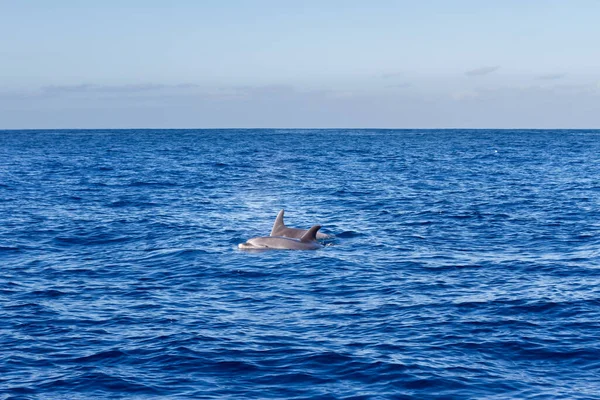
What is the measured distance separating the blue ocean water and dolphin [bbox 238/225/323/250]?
0.69 m

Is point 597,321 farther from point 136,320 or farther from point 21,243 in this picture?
point 21,243

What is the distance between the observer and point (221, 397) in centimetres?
1427

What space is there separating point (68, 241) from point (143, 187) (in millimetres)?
26630

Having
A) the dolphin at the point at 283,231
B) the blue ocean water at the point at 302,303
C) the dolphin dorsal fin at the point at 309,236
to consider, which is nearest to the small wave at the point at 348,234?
the blue ocean water at the point at 302,303

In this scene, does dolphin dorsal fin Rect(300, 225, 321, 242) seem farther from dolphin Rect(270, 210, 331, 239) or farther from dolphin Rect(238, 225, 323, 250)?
dolphin Rect(270, 210, 331, 239)

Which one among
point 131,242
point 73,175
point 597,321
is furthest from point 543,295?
point 73,175

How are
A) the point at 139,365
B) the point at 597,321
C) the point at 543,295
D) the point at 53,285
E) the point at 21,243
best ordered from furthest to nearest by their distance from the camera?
the point at 21,243 → the point at 53,285 → the point at 543,295 → the point at 597,321 → the point at 139,365

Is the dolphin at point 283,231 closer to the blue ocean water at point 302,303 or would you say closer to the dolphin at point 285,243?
the dolphin at point 285,243

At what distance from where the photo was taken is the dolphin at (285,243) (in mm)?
30641

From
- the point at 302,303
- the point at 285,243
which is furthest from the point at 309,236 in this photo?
the point at 302,303

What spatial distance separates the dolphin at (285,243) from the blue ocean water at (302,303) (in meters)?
0.69

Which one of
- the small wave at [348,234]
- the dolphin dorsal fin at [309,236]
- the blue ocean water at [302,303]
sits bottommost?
the blue ocean water at [302,303]

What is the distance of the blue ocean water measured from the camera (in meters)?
15.3

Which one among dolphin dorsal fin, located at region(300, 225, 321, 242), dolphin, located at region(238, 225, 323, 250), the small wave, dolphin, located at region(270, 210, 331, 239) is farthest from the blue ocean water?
dolphin, located at region(270, 210, 331, 239)
